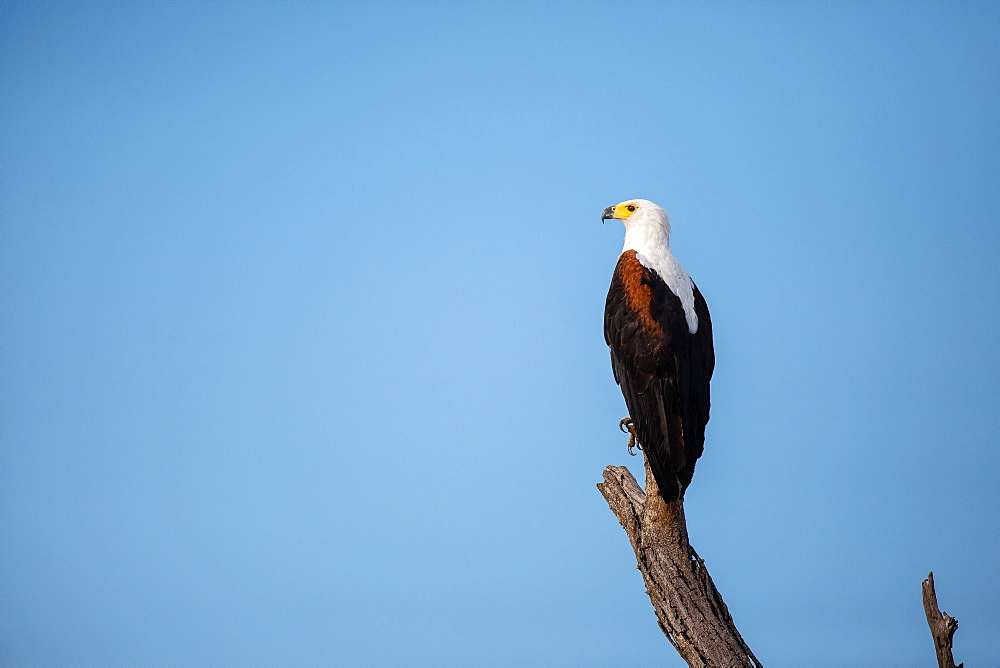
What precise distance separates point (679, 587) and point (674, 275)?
177 cm

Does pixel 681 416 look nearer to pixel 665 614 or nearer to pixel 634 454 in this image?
pixel 634 454

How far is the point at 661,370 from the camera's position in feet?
15.9

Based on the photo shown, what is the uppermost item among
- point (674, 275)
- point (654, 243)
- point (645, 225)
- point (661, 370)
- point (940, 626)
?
point (645, 225)

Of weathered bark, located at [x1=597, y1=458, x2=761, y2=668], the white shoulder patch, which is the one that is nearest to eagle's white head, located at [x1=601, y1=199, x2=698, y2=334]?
the white shoulder patch

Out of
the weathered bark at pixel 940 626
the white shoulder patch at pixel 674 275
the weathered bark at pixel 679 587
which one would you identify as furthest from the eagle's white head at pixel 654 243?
the weathered bark at pixel 940 626

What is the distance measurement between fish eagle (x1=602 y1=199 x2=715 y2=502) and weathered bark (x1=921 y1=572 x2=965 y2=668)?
128cm

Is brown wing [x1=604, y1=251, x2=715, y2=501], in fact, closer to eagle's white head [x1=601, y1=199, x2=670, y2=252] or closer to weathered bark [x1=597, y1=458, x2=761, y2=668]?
weathered bark [x1=597, y1=458, x2=761, y2=668]

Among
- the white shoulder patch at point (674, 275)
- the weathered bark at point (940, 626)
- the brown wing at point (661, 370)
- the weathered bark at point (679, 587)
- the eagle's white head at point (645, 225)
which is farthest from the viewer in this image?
the eagle's white head at point (645, 225)

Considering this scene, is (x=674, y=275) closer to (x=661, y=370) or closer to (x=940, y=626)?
(x=661, y=370)

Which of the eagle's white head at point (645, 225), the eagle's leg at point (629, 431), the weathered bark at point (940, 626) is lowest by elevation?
the weathered bark at point (940, 626)

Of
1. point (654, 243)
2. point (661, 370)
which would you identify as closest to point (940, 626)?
point (661, 370)

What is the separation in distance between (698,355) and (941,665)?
1.95m

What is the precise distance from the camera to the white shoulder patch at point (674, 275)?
5117 mm

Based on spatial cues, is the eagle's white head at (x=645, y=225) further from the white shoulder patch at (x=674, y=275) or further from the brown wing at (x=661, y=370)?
the brown wing at (x=661, y=370)
